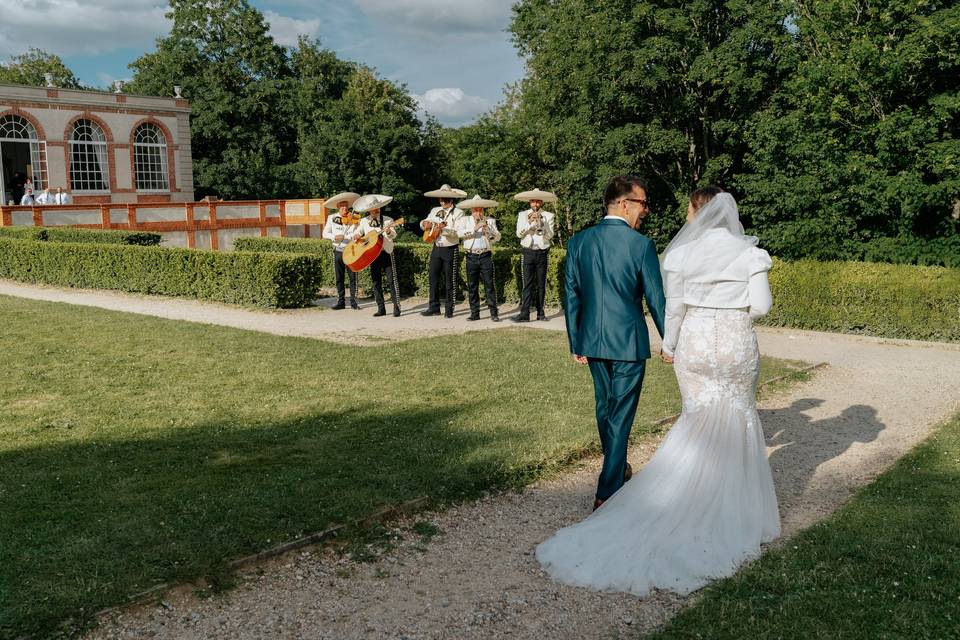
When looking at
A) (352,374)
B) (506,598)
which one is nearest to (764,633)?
(506,598)

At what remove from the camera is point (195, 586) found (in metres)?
4.19


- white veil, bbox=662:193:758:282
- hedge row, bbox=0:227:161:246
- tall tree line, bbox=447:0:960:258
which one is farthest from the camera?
hedge row, bbox=0:227:161:246

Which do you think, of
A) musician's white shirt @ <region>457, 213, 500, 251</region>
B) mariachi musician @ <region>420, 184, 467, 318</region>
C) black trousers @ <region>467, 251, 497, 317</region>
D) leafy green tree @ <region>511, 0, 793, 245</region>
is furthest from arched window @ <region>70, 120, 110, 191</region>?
black trousers @ <region>467, 251, 497, 317</region>

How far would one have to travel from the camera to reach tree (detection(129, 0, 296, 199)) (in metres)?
49.0

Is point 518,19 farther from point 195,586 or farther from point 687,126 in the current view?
point 195,586

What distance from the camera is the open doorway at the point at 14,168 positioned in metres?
33.6

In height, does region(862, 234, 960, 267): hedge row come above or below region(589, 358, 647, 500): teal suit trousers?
above

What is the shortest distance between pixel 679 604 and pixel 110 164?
124 feet

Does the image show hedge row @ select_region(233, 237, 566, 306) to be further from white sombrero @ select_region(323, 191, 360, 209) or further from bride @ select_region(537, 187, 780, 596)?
bride @ select_region(537, 187, 780, 596)

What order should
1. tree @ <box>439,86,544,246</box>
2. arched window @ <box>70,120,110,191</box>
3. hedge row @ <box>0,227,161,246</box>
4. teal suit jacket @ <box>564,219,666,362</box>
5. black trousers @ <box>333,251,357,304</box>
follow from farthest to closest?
1. arched window @ <box>70,120,110,191</box>
2. tree @ <box>439,86,544,246</box>
3. hedge row @ <box>0,227,161,246</box>
4. black trousers @ <box>333,251,357,304</box>
5. teal suit jacket @ <box>564,219,666,362</box>

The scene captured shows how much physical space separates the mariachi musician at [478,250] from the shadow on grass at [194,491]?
5.98 meters

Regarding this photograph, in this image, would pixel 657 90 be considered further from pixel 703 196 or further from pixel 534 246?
pixel 703 196

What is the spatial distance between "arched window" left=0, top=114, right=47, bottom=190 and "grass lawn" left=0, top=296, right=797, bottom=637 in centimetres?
2659

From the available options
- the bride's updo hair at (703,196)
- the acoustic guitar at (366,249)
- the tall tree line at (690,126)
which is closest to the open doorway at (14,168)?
the tall tree line at (690,126)
